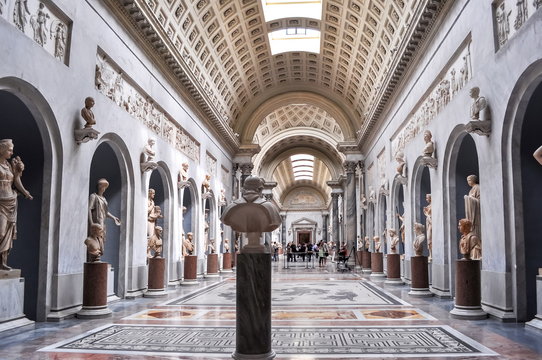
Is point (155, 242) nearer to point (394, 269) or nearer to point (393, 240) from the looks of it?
point (394, 269)

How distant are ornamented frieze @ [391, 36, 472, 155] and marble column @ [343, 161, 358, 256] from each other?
11419mm

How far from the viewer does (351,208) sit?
3006 centimetres

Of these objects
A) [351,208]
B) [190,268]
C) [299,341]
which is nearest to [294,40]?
[351,208]

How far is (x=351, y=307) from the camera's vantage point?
11.2 m

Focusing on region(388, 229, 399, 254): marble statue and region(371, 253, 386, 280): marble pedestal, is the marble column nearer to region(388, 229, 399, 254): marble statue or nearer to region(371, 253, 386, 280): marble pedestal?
region(371, 253, 386, 280): marble pedestal

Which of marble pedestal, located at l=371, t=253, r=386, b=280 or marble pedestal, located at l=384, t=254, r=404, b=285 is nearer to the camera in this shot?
marble pedestal, located at l=384, t=254, r=404, b=285

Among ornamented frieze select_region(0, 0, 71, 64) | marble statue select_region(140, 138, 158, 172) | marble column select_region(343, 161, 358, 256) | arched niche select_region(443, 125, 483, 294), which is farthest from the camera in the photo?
marble column select_region(343, 161, 358, 256)

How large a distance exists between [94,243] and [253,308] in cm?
556

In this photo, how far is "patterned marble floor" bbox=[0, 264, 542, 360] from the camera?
6.52 m

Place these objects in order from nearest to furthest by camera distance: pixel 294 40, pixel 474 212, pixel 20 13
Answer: pixel 20 13 < pixel 474 212 < pixel 294 40

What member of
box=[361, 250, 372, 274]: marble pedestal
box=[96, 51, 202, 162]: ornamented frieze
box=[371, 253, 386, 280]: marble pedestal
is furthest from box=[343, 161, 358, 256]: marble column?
box=[96, 51, 202, 162]: ornamented frieze

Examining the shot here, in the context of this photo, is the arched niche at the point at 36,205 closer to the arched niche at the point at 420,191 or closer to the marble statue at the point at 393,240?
the arched niche at the point at 420,191

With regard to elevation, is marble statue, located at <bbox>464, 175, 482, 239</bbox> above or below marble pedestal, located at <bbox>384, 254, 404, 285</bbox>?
above

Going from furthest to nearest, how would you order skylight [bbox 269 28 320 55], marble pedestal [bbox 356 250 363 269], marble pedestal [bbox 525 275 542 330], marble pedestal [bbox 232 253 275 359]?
marble pedestal [bbox 356 250 363 269] < skylight [bbox 269 28 320 55] < marble pedestal [bbox 525 275 542 330] < marble pedestal [bbox 232 253 275 359]
